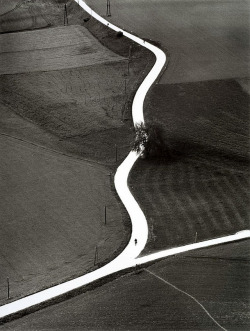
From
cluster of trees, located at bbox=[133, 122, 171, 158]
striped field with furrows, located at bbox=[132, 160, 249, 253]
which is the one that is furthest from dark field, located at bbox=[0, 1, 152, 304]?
striped field with furrows, located at bbox=[132, 160, 249, 253]

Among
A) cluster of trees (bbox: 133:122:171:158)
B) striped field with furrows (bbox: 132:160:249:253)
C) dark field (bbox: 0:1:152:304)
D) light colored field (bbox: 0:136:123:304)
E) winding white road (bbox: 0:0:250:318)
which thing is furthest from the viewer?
cluster of trees (bbox: 133:122:171:158)

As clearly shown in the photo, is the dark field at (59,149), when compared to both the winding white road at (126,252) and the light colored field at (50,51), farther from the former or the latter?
the winding white road at (126,252)

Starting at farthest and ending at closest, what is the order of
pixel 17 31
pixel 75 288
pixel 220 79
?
pixel 17 31
pixel 220 79
pixel 75 288

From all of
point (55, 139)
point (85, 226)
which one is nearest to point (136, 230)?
point (85, 226)

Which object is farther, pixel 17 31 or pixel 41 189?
pixel 17 31

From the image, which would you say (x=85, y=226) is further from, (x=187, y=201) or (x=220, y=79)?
(x=220, y=79)

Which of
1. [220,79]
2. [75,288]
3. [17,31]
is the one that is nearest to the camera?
[75,288]

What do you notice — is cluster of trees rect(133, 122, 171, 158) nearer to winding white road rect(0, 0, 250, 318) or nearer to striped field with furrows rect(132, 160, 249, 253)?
winding white road rect(0, 0, 250, 318)

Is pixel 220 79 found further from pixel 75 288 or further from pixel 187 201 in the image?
pixel 75 288
